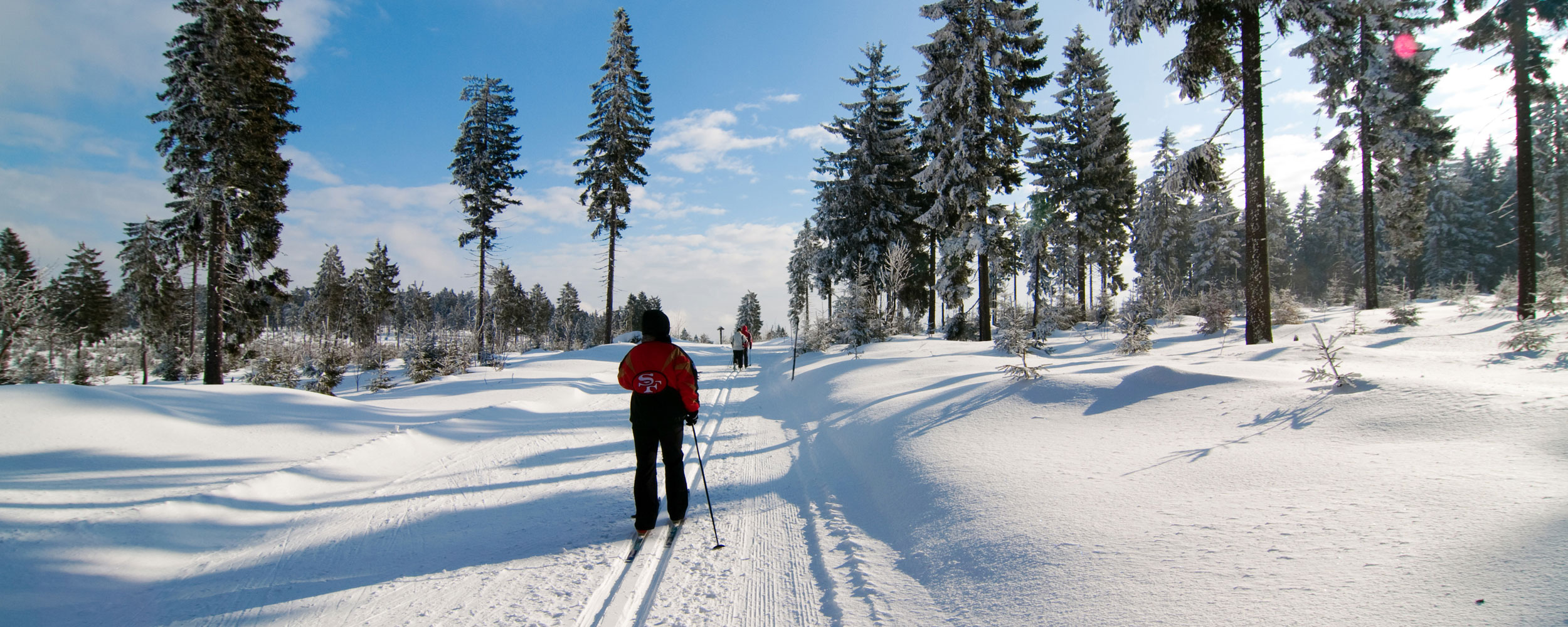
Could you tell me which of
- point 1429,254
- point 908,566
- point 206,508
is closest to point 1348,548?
point 908,566

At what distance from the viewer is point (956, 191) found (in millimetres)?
19016

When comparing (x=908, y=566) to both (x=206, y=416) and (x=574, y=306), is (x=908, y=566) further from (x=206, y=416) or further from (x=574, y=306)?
(x=574, y=306)

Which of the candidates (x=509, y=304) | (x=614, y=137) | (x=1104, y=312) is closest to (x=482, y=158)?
(x=614, y=137)

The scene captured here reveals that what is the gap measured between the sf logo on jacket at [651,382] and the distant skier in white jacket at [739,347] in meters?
15.3

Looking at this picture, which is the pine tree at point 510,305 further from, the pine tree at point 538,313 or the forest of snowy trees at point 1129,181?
the forest of snowy trees at point 1129,181

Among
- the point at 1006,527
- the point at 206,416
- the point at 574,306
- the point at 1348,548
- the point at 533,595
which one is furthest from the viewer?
the point at 574,306

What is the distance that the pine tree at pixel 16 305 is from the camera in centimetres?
1191

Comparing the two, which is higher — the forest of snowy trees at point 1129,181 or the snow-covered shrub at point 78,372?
the forest of snowy trees at point 1129,181

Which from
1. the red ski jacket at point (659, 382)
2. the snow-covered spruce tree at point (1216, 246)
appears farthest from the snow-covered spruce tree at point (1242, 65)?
the snow-covered spruce tree at point (1216, 246)

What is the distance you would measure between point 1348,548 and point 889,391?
6265mm

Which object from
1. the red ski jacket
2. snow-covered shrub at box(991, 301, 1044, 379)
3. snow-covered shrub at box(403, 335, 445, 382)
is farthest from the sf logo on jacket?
snow-covered shrub at box(403, 335, 445, 382)

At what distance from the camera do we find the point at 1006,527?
11.6 feet

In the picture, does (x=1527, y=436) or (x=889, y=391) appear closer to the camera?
(x=1527, y=436)

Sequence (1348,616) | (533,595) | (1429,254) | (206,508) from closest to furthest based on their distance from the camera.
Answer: (1348,616), (533,595), (206,508), (1429,254)
